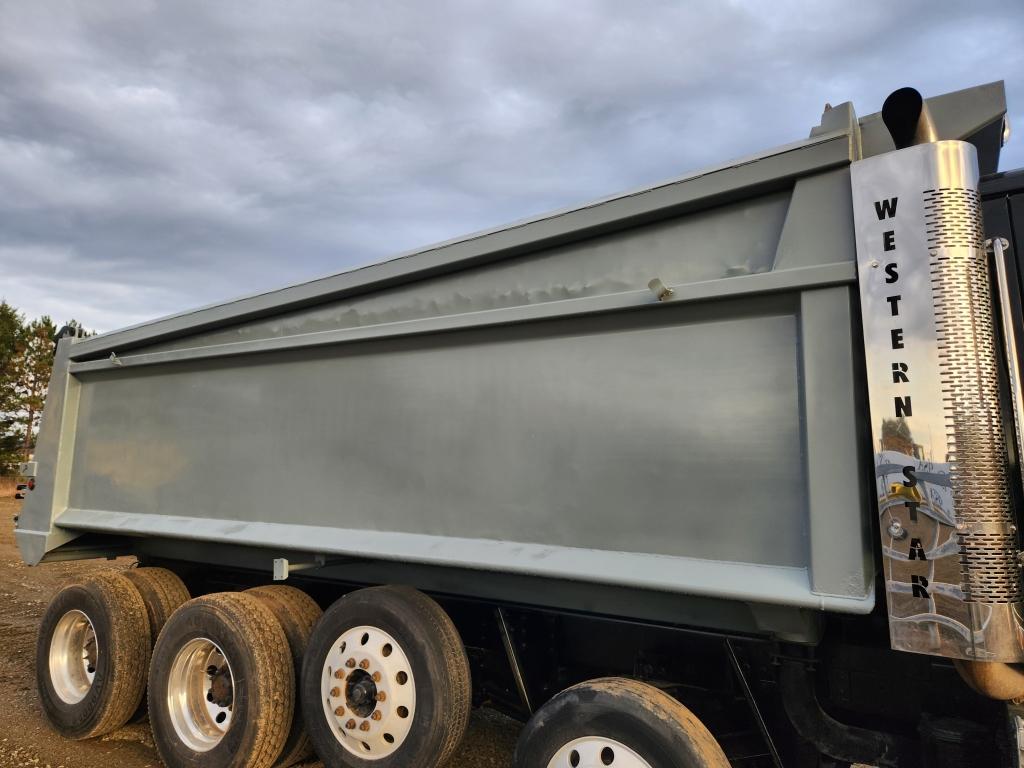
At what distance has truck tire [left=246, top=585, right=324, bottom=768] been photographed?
12.2ft

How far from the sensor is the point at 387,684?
3.17m

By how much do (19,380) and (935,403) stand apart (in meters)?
36.2

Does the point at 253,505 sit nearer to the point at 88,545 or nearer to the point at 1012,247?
the point at 88,545

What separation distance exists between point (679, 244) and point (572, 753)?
6.38 feet

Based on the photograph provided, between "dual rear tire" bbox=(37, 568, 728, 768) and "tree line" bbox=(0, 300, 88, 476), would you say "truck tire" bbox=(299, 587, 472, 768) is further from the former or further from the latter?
"tree line" bbox=(0, 300, 88, 476)

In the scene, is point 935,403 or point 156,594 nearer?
point 935,403

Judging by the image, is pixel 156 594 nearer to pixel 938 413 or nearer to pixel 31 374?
pixel 938 413

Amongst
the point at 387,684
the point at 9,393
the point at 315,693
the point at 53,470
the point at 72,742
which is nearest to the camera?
the point at 387,684

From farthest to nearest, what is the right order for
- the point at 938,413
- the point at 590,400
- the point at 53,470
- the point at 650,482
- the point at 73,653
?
the point at 53,470
the point at 73,653
the point at 590,400
the point at 650,482
the point at 938,413

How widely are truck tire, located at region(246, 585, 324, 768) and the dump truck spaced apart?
0.08ft

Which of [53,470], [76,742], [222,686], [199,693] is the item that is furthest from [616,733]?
[53,470]

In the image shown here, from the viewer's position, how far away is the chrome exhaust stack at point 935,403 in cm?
204

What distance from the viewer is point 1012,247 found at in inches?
95.6

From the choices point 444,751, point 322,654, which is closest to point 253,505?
point 322,654
